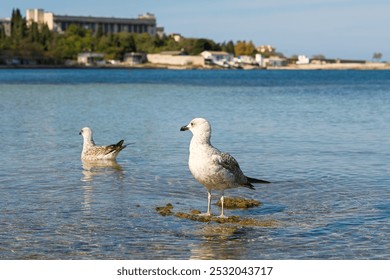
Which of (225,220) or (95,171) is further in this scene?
(95,171)

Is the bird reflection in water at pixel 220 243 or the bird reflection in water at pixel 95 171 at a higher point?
the bird reflection in water at pixel 220 243

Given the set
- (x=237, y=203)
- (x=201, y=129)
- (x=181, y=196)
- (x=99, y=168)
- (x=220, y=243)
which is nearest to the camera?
(x=220, y=243)

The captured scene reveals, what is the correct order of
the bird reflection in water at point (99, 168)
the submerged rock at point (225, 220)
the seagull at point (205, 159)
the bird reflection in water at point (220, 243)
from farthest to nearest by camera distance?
the bird reflection in water at point (99, 168) → the submerged rock at point (225, 220) → the seagull at point (205, 159) → the bird reflection in water at point (220, 243)

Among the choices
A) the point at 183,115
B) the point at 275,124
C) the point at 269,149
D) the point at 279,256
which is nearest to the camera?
the point at 279,256

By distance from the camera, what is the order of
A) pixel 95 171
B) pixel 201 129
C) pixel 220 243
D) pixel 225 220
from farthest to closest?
pixel 95 171
pixel 225 220
pixel 201 129
pixel 220 243

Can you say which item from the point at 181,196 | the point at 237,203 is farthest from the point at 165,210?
the point at 181,196

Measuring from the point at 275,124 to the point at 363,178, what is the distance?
16.6 meters

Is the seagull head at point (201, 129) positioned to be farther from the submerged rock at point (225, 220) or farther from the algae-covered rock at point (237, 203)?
the algae-covered rock at point (237, 203)

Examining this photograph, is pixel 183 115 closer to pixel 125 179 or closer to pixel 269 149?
pixel 269 149

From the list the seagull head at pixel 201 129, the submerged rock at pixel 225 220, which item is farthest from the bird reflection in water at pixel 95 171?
the seagull head at pixel 201 129

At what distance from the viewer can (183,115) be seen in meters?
40.2

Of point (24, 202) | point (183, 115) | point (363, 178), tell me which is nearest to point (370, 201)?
point (363, 178)

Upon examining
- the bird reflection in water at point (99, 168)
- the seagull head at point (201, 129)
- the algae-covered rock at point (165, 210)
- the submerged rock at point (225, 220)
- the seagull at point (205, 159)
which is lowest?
the bird reflection in water at point (99, 168)

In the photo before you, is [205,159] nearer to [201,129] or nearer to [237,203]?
[201,129]
